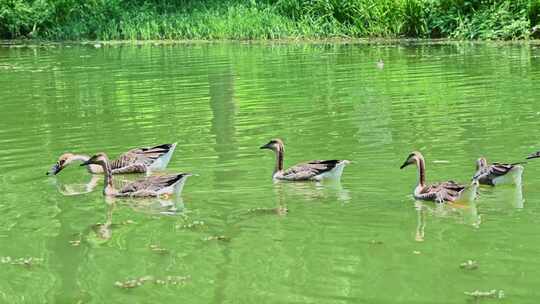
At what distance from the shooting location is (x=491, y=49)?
2567 cm

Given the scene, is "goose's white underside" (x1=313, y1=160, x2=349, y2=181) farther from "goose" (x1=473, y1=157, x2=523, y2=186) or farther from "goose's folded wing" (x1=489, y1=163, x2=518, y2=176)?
"goose's folded wing" (x1=489, y1=163, x2=518, y2=176)

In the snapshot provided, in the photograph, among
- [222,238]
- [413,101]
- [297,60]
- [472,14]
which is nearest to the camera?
[222,238]

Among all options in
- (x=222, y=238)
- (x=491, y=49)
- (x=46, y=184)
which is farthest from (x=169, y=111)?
(x=491, y=49)

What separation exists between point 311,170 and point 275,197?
88 centimetres

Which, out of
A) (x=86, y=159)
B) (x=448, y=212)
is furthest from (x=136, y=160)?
(x=448, y=212)

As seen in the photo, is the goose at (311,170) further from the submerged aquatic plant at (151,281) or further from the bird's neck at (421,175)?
the submerged aquatic plant at (151,281)

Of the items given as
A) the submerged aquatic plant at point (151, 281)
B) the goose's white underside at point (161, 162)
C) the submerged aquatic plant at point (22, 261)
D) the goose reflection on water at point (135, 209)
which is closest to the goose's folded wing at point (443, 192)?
the goose reflection on water at point (135, 209)

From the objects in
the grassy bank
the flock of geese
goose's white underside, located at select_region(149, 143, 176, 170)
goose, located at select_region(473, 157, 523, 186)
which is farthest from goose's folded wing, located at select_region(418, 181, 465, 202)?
the grassy bank

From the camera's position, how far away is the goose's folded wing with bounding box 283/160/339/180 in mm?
10234

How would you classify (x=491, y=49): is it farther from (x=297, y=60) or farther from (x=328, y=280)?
(x=328, y=280)

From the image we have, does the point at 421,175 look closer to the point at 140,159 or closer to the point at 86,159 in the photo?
the point at 140,159

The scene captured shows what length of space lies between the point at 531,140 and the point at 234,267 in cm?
589

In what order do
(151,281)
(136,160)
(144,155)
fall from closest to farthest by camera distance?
(151,281) < (144,155) < (136,160)

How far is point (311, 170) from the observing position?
412 inches
